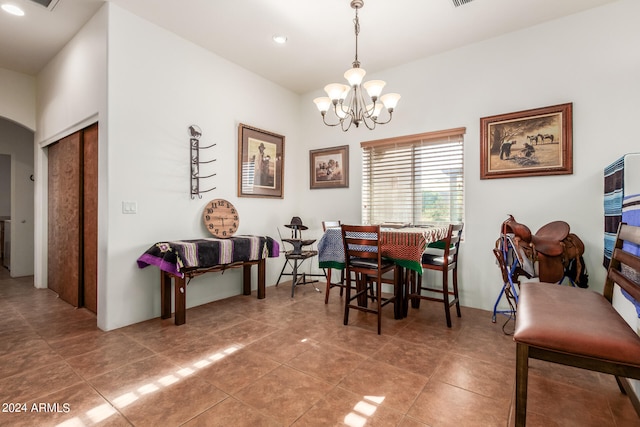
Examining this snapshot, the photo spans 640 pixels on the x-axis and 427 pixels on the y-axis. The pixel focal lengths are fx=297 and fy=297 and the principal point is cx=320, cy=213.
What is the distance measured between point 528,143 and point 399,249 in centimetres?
180

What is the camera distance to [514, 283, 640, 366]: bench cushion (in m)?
1.13

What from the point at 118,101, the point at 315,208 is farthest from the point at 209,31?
the point at 315,208

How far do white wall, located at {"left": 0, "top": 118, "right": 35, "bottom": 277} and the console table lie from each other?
373cm

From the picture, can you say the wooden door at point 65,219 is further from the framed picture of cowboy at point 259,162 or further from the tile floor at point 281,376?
the framed picture of cowboy at point 259,162

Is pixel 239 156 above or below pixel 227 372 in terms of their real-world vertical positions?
above

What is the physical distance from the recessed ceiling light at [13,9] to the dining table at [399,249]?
12.0 ft

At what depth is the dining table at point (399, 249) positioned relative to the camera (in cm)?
261

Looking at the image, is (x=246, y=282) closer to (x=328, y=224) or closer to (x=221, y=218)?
(x=221, y=218)

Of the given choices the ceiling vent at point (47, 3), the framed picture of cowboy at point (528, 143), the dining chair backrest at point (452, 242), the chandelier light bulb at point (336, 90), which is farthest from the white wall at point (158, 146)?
the framed picture of cowboy at point (528, 143)

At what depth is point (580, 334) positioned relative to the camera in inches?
47.2

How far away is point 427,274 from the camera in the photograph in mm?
3678

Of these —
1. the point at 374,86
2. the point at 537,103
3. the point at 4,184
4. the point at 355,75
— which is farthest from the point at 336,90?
the point at 4,184

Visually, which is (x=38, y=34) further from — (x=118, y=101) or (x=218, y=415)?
(x=218, y=415)

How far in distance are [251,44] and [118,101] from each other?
1572 millimetres
